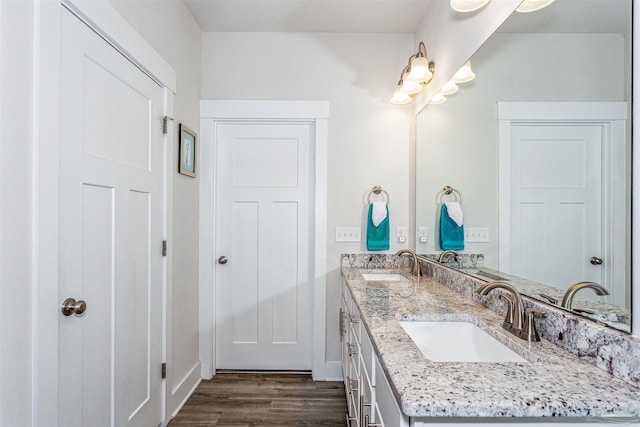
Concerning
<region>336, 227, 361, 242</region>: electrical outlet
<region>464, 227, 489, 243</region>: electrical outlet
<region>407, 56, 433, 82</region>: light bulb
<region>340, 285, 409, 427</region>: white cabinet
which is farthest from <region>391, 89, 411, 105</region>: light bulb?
<region>340, 285, 409, 427</region>: white cabinet

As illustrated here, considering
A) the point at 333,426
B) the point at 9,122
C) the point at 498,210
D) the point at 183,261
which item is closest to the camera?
the point at 9,122

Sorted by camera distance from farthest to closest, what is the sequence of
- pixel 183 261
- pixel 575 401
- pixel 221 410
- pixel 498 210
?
pixel 183 261 < pixel 221 410 < pixel 498 210 < pixel 575 401

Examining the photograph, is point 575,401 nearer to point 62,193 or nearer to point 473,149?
point 473,149

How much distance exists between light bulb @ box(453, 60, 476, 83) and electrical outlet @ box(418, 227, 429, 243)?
949 millimetres

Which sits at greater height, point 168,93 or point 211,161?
point 168,93

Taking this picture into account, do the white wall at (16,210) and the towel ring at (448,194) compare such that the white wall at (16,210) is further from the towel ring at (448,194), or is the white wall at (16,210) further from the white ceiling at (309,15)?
the towel ring at (448,194)

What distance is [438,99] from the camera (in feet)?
6.46

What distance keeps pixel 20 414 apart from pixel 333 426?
4.90 ft

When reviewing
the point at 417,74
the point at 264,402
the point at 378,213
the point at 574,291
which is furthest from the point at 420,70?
the point at 264,402

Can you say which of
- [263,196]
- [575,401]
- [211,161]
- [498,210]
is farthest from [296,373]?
[575,401]

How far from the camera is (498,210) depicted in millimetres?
1333

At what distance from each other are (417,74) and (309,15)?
0.90m

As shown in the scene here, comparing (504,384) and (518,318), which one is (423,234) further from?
(504,384)

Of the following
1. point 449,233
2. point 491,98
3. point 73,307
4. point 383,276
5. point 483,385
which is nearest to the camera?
point 483,385
